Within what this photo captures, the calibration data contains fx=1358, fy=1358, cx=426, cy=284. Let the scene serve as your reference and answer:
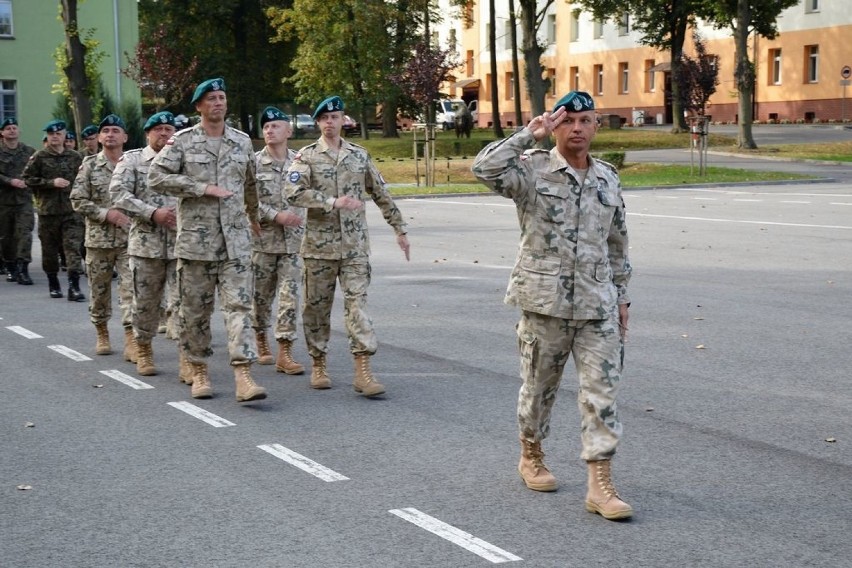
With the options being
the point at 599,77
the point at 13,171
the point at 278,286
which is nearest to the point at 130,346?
the point at 278,286

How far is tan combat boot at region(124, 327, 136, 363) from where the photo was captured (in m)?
11.0

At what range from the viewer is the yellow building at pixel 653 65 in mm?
63375

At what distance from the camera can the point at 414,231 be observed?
24109 millimetres

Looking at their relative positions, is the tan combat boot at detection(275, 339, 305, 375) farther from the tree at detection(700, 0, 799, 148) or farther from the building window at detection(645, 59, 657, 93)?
the building window at detection(645, 59, 657, 93)

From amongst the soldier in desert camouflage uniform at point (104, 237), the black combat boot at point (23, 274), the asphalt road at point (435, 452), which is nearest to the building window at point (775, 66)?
the black combat boot at point (23, 274)

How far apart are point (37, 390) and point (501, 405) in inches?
134

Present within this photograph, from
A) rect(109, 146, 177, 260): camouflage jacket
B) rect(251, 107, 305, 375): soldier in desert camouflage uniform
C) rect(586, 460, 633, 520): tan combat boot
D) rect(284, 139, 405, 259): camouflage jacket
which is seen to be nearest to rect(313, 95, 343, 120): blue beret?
rect(284, 139, 405, 259): camouflage jacket

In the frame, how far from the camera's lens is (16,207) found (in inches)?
691

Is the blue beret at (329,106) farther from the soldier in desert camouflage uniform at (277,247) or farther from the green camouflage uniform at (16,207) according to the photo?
the green camouflage uniform at (16,207)

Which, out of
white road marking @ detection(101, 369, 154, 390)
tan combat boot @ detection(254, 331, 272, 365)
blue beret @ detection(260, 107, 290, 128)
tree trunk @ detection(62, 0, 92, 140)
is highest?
tree trunk @ detection(62, 0, 92, 140)

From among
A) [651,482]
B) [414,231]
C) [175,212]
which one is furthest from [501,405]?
[414,231]

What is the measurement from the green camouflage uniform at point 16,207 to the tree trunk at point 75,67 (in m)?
16.7

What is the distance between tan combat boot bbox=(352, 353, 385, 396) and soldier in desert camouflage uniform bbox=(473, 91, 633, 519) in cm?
279

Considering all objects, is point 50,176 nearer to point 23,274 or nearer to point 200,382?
point 23,274
